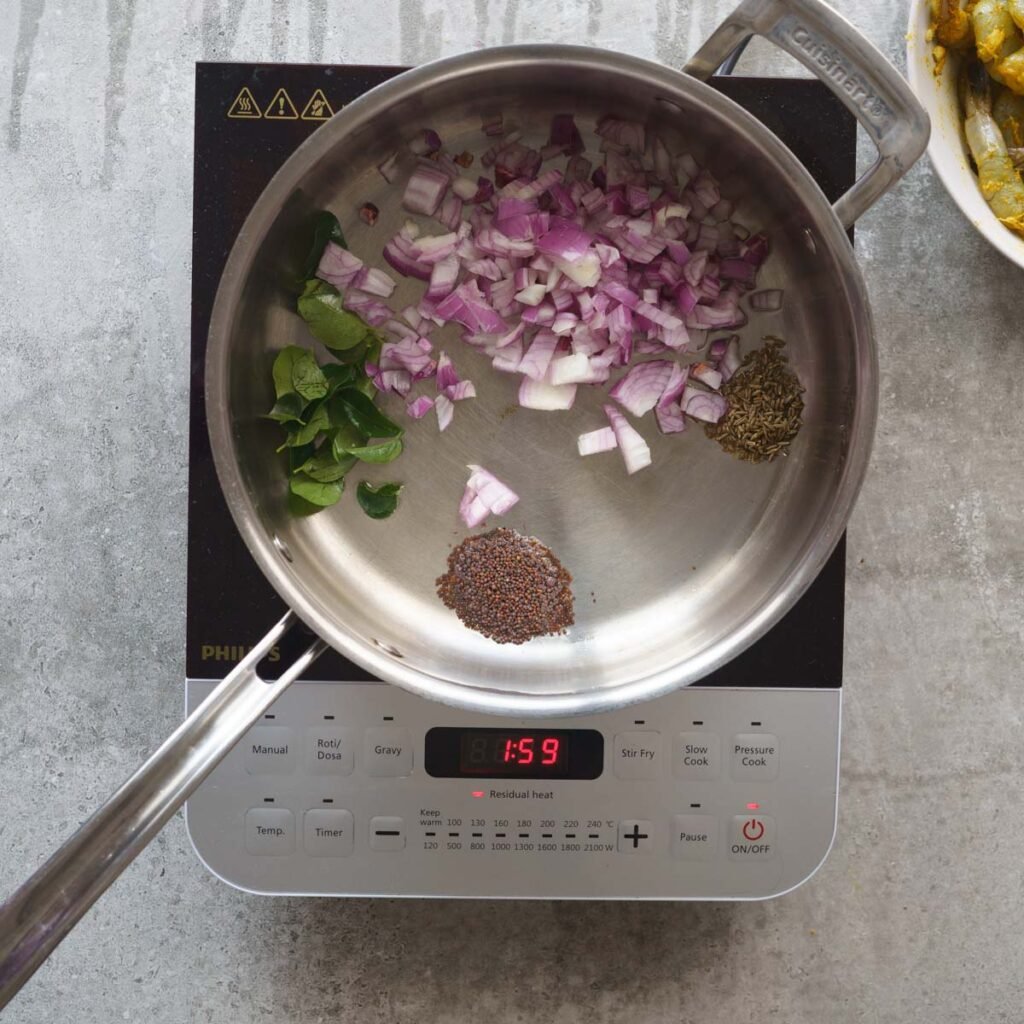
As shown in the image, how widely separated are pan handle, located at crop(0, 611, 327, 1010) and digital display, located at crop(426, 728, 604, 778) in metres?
0.24

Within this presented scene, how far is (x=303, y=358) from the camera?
31.9 inches

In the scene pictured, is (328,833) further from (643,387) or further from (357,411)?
(643,387)

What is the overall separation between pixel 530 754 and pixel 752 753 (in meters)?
0.19

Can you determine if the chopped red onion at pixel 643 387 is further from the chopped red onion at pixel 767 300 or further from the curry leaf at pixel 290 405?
the curry leaf at pixel 290 405

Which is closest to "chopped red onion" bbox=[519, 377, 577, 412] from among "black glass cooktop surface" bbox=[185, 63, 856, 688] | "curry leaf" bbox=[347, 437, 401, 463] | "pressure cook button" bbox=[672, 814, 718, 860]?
"curry leaf" bbox=[347, 437, 401, 463]

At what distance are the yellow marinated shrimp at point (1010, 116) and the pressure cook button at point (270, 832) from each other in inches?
33.3

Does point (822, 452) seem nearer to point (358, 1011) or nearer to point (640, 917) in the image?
point (640, 917)

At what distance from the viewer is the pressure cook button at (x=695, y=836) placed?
83cm

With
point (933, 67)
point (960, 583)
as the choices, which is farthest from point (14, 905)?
point (933, 67)

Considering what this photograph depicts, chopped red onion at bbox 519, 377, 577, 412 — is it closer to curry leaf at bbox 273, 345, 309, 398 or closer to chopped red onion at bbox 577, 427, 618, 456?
chopped red onion at bbox 577, 427, 618, 456

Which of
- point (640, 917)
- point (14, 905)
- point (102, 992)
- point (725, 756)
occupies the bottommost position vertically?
point (102, 992)

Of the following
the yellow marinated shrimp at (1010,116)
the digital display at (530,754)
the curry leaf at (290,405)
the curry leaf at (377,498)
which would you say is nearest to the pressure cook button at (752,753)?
the digital display at (530,754)

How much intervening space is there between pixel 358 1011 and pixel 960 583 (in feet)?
2.27

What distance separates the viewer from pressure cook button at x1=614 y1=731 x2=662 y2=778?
2.71 feet
